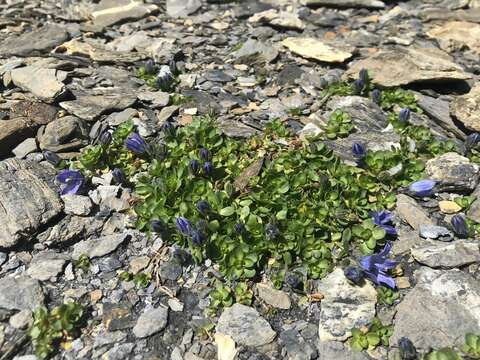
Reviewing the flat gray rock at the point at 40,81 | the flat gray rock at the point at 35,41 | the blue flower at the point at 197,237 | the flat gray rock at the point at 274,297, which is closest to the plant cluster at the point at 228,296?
the flat gray rock at the point at 274,297

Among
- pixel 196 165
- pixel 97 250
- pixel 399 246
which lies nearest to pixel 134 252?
pixel 97 250

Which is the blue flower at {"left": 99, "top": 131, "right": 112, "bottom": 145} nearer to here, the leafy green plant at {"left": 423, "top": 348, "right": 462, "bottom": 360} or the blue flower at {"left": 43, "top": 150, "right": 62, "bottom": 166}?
the blue flower at {"left": 43, "top": 150, "right": 62, "bottom": 166}

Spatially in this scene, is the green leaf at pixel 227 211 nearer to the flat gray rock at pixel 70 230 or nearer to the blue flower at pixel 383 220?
the flat gray rock at pixel 70 230

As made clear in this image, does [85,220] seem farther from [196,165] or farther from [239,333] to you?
[239,333]

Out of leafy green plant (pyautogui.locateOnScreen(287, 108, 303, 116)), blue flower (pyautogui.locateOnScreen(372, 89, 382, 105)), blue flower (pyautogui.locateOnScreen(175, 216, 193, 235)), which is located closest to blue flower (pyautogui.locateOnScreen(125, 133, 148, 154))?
blue flower (pyautogui.locateOnScreen(175, 216, 193, 235))

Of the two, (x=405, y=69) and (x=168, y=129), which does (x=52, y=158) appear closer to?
(x=168, y=129)
